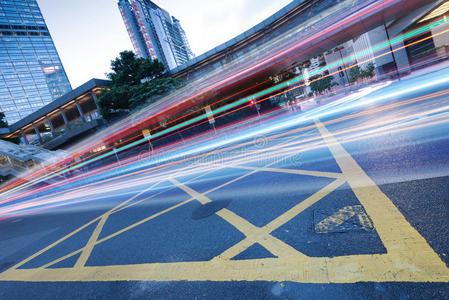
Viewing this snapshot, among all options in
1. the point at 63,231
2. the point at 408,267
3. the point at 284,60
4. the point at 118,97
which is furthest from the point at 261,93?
the point at 408,267

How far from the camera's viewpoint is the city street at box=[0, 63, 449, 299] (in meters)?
1.75

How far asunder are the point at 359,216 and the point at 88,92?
109 ft

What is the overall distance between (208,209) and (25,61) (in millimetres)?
179281

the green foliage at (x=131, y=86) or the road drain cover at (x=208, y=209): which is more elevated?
the green foliage at (x=131, y=86)

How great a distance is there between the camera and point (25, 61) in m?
128

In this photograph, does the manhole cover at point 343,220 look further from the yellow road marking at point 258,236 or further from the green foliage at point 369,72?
the green foliage at point 369,72

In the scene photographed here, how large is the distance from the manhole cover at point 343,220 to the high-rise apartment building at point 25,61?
171334mm

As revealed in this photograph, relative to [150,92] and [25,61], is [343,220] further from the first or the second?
[25,61]

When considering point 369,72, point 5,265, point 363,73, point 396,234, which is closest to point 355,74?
point 363,73

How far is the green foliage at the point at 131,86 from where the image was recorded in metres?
20.0

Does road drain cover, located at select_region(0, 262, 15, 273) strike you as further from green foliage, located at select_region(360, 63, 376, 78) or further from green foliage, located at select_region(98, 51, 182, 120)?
green foliage, located at select_region(360, 63, 376, 78)

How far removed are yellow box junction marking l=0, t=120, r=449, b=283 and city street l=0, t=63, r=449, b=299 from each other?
0.4 inches

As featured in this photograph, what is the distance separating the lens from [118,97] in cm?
2181

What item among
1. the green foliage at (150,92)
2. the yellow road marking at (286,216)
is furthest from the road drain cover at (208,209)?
the green foliage at (150,92)
